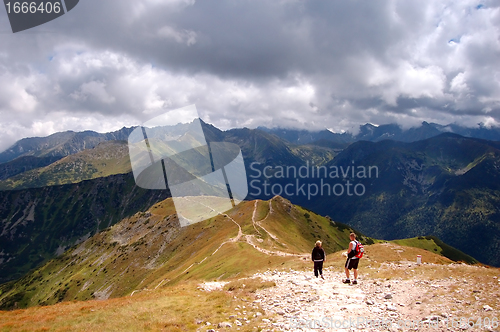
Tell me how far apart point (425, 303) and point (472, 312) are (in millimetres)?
2396

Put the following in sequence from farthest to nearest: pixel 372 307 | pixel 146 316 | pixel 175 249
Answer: pixel 175 249 < pixel 146 316 < pixel 372 307

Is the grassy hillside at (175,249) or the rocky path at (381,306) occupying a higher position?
the rocky path at (381,306)

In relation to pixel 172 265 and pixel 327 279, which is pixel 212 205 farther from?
pixel 327 279

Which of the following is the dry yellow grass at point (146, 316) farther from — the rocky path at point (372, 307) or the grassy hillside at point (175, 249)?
the grassy hillside at point (175, 249)

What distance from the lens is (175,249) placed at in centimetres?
11281

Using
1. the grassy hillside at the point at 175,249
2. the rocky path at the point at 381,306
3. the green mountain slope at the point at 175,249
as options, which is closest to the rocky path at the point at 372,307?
the rocky path at the point at 381,306

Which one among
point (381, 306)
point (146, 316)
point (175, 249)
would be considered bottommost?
point (175, 249)

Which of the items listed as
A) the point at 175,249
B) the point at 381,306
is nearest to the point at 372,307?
the point at 381,306

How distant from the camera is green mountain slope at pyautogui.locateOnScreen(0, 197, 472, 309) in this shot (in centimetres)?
7079

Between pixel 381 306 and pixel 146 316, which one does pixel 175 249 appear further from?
pixel 381 306

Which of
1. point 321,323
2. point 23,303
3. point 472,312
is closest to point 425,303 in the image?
point 472,312

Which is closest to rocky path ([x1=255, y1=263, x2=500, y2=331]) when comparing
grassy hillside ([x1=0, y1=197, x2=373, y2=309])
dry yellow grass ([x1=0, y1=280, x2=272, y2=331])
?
dry yellow grass ([x1=0, y1=280, x2=272, y2=331])

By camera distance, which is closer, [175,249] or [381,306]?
[381,306]

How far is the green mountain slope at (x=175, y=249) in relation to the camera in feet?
232
